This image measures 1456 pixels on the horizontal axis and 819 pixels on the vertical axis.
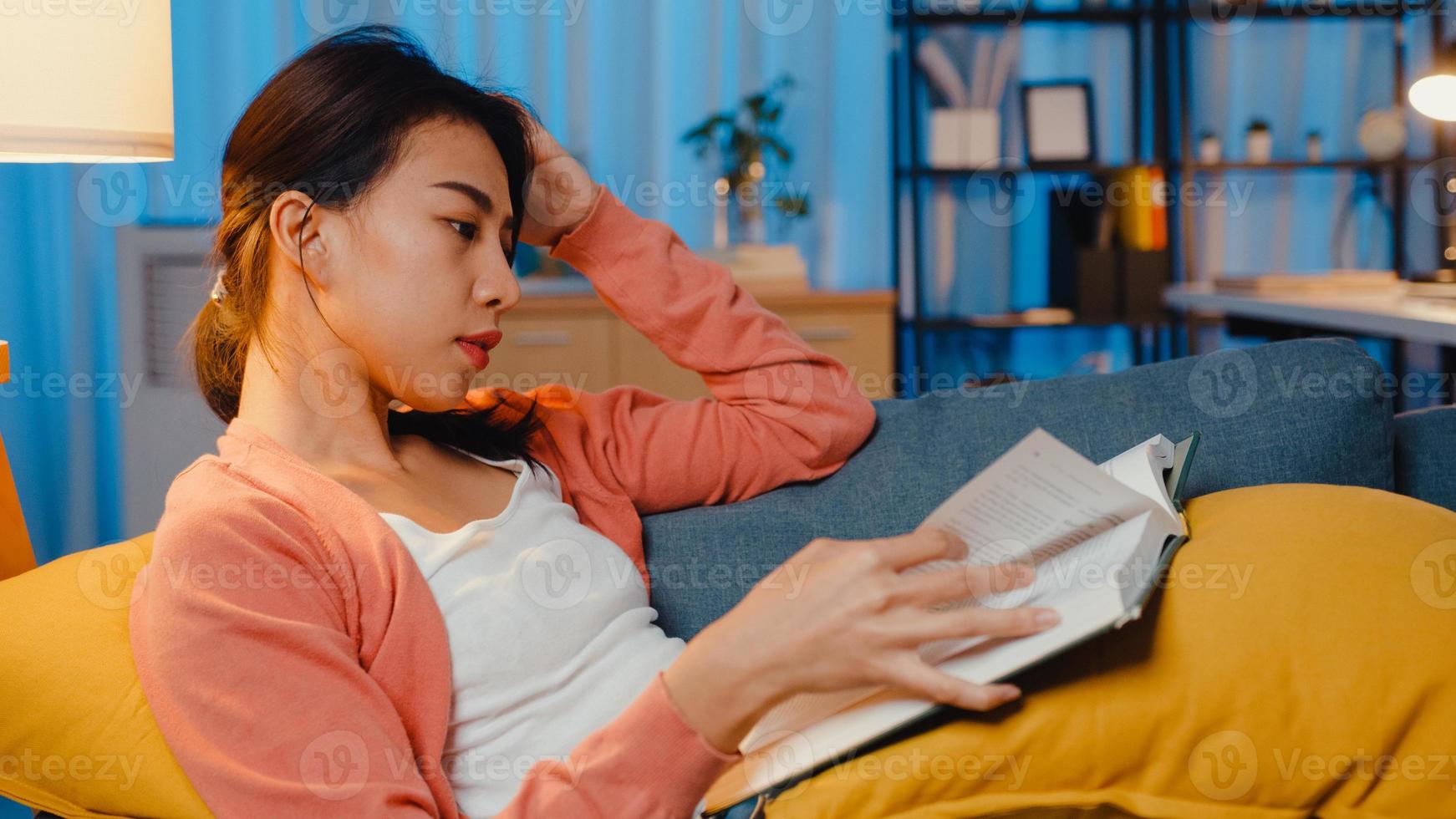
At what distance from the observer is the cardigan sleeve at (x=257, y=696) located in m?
0.79

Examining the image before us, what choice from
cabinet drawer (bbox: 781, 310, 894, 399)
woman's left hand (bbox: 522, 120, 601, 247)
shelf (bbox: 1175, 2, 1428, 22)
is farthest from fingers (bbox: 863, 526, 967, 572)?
shelf (bbox: 1175, 2, 1428, 22)

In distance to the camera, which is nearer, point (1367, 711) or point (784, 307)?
point (1367, 711)

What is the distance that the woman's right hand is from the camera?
73 cm

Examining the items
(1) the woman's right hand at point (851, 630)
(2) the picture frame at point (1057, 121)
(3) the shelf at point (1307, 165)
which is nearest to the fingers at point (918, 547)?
(1) the woman's right hand at point (851, 630)

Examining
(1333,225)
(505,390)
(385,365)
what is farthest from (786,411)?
(1333,225)

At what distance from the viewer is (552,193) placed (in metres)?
1.32

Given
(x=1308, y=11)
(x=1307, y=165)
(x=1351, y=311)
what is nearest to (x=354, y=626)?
(x=1351, y=311)

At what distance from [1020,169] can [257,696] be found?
10.4ft

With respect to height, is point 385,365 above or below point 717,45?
below

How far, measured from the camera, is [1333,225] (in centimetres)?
384

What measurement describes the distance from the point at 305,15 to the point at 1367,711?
3402 mm

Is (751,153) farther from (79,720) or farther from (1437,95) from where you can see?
(79,720)

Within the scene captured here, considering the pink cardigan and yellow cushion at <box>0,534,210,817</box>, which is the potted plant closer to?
the pink cardigan

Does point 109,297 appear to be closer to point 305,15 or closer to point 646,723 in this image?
point 305,15
